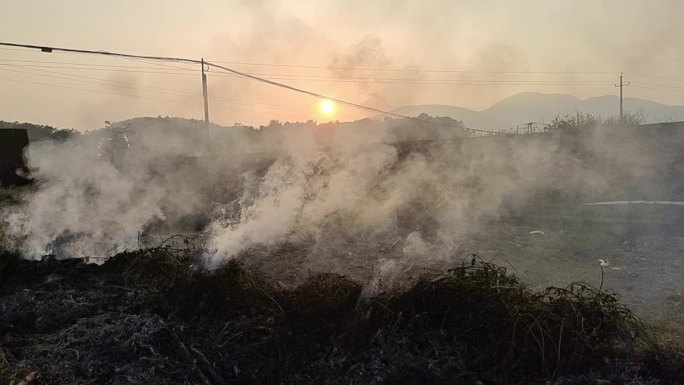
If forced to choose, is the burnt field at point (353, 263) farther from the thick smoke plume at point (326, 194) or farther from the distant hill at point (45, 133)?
the distant hill at point (45, 133)

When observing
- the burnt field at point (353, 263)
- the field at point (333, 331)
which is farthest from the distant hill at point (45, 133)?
the field at point (333, 331)

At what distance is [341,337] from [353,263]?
2146 millimetres

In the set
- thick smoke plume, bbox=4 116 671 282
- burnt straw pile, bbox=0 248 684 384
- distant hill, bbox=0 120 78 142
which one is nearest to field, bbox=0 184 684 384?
burnt straw pile, bbox=0 248 684 384

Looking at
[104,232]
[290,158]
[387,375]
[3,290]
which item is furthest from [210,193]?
[387,375]

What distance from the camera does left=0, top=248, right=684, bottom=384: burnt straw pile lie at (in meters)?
3.53

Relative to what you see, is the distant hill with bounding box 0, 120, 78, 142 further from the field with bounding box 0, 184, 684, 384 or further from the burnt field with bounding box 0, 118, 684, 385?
the field with bounding box 0, 184, 684, 384

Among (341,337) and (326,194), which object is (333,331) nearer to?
(341,337)

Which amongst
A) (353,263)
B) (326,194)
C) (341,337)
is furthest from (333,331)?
(326,194)

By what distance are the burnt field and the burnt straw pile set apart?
2 cm

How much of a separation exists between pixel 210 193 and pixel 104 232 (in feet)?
11.4

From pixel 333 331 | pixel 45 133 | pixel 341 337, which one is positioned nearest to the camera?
pixel 341 337

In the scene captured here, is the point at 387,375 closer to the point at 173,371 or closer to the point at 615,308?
the point at 173,371

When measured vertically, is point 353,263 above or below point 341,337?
above

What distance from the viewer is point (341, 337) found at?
3873 millimetres
